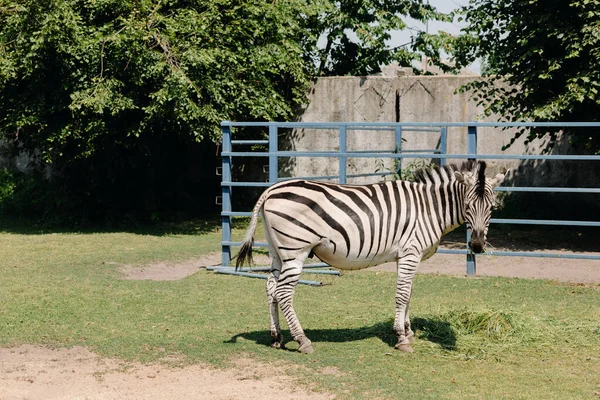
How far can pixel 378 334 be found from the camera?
768cm

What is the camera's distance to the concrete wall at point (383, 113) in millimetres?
15844

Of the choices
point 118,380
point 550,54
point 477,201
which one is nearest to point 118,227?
point 550,54

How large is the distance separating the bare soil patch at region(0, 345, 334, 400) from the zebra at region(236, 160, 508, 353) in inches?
A: 34.1

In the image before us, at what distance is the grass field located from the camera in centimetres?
639

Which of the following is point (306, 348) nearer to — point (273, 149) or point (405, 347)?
point (405, 347)

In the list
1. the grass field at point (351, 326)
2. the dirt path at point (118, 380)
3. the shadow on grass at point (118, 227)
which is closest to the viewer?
the dirt path at point (118, 380)

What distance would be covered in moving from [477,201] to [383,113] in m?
9.43

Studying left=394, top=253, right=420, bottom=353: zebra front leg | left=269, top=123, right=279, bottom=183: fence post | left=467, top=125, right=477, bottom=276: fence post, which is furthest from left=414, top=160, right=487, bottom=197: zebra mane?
left=269, top=123, right=279, bottom=183: fence post

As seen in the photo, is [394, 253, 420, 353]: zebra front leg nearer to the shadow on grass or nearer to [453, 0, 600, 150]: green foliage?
[453, 0, 600, 150]: green foliage

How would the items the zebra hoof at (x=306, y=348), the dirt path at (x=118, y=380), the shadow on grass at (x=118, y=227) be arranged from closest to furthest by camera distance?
1. the dirt path at (x=118, y=380)
2. the zebra hoof at (x=306, y=348)
3. the shadow on grass at (x=118, y=227)

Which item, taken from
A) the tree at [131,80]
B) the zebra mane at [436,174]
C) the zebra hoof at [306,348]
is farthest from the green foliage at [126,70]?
the zebra hoof at [306,348]

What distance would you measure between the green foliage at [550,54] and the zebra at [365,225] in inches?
198

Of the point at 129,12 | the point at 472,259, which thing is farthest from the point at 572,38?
the point at 129,12

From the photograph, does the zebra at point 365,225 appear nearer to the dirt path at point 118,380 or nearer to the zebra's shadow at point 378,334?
the zebra's shadow at point 378,334
